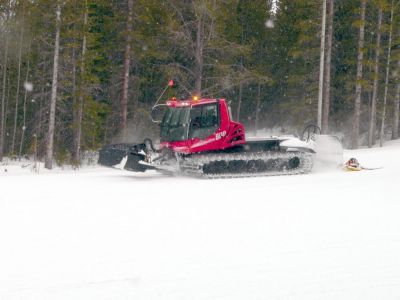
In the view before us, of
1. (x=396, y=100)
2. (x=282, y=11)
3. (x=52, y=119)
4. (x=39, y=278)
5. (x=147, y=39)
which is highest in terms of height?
(x=282, y=11)

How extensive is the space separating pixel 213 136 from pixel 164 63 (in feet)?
52.7

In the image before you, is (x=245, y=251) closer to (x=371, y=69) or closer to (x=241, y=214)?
(x=241, y=214)

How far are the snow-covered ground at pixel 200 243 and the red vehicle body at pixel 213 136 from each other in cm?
288

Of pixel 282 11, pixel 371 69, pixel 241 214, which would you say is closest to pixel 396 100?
pixel 371 69

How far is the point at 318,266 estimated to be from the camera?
210 inches

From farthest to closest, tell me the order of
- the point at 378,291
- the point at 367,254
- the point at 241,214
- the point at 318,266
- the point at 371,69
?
the point at 371,69 < the point at 241,214 < the point at 367,254 < the point at 318,266 < the point at 378,291

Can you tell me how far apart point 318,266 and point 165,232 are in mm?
2186

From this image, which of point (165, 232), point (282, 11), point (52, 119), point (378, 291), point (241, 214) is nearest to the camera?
point (378, 291)

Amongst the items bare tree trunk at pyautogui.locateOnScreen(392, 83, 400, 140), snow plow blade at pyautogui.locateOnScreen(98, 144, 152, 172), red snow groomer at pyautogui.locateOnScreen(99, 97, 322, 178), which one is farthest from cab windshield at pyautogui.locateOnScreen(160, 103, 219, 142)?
bare tree trunk at pyautogui.locateOnScreen(392, 83, 400, 140)

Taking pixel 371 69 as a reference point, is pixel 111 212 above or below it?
below

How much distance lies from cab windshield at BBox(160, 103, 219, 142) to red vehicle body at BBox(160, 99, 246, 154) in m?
0.03

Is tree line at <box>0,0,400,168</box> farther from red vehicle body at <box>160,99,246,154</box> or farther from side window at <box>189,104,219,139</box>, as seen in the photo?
side window at <box>189,104,219,139</box>

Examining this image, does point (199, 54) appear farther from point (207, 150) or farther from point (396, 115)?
point (396, 115)

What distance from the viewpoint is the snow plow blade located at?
12617mm
